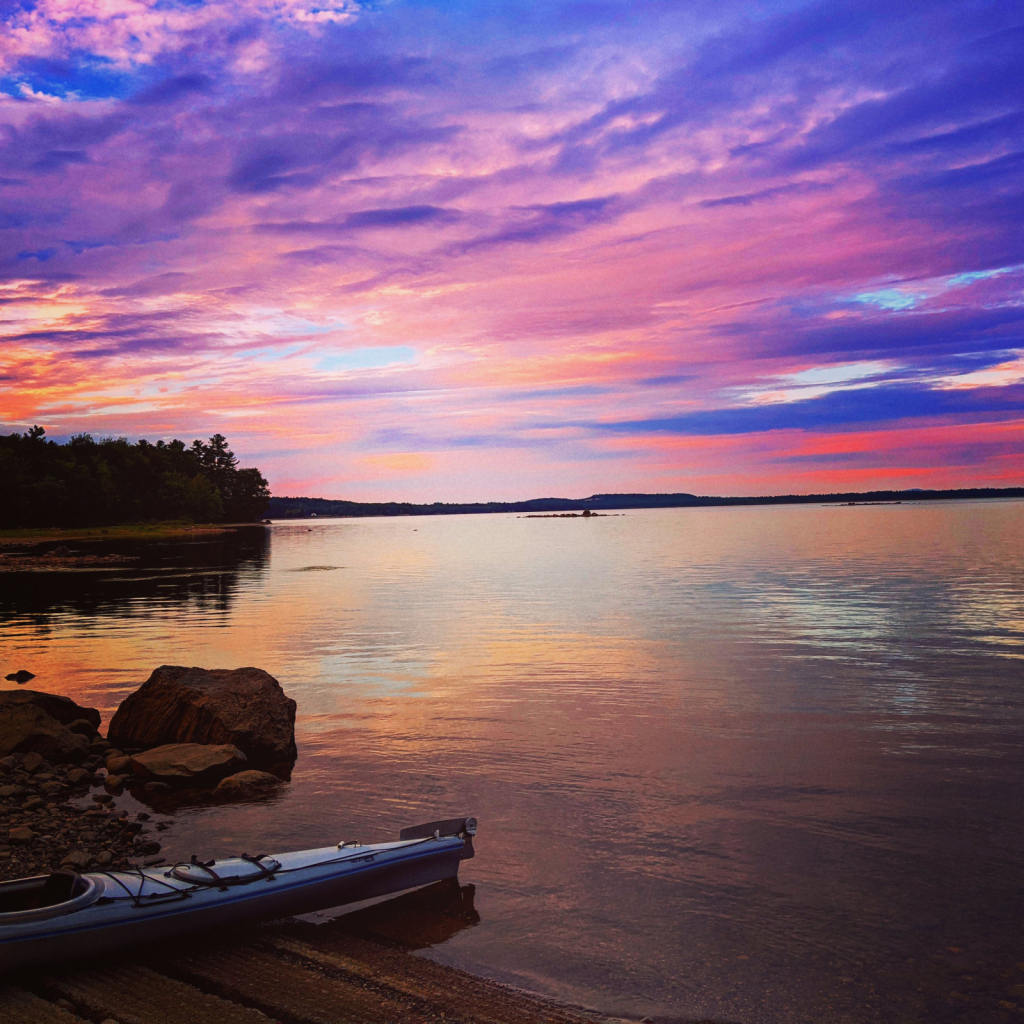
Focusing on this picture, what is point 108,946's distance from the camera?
8.43 metres

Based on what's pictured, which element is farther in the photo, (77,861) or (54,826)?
(54,826)

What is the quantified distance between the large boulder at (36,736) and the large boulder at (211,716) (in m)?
1.11

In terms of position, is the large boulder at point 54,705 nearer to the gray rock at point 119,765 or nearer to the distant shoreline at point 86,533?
the gray rock at point 119,765

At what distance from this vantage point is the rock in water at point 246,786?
14949mm

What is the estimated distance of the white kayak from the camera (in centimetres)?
812

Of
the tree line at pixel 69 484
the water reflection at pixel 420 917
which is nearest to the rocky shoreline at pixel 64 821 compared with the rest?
the water reflection at pixel 420 917

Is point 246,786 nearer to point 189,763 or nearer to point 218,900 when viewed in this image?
point 189,763

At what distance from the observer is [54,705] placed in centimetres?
1833

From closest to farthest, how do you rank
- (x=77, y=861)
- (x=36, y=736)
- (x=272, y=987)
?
(x=272, y=987), (x=77, y=861), (x=36, y=736)

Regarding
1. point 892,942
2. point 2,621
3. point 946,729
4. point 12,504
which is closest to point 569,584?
point 2,621

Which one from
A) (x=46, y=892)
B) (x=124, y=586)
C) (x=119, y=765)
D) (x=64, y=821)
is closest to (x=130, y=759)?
(x=119, y=765)

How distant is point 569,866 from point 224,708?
873 centimetres

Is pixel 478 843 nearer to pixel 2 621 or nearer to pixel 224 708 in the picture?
pixel 224 708

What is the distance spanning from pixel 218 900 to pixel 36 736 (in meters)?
9.47
